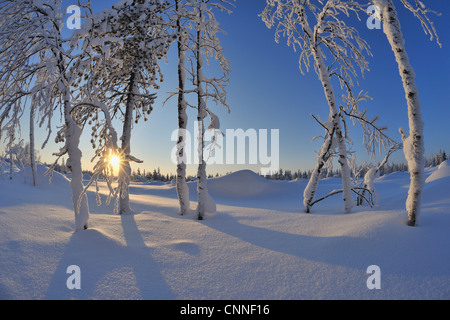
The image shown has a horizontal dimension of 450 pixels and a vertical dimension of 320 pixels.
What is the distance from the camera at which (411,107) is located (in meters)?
3.71

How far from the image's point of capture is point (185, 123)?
7.13 meters

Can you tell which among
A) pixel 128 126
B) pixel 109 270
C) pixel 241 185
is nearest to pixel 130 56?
pixel 128 126

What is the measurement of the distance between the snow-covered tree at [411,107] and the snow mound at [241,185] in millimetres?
15761

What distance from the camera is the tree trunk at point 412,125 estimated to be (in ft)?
12.1

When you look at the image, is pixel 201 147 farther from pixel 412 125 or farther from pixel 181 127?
pixel 412 125

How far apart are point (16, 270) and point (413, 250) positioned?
5227 millimetres

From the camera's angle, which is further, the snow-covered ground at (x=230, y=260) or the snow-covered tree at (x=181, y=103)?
the snow-covered tree at (x=181, y=103)

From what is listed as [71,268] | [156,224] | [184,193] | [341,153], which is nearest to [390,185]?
[341,153]

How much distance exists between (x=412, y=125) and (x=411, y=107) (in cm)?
30

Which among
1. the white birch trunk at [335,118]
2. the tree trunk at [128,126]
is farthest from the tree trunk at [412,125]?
the tree trunk at [128,126]

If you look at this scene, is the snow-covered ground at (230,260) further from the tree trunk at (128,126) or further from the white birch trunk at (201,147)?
the tree trunk at (128,126)

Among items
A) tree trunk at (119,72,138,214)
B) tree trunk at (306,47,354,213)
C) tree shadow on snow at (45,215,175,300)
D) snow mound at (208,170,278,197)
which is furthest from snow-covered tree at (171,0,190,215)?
snow mound at (208,170,278,197)

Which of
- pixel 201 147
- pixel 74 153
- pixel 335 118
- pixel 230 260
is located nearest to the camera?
pixel 230 260
